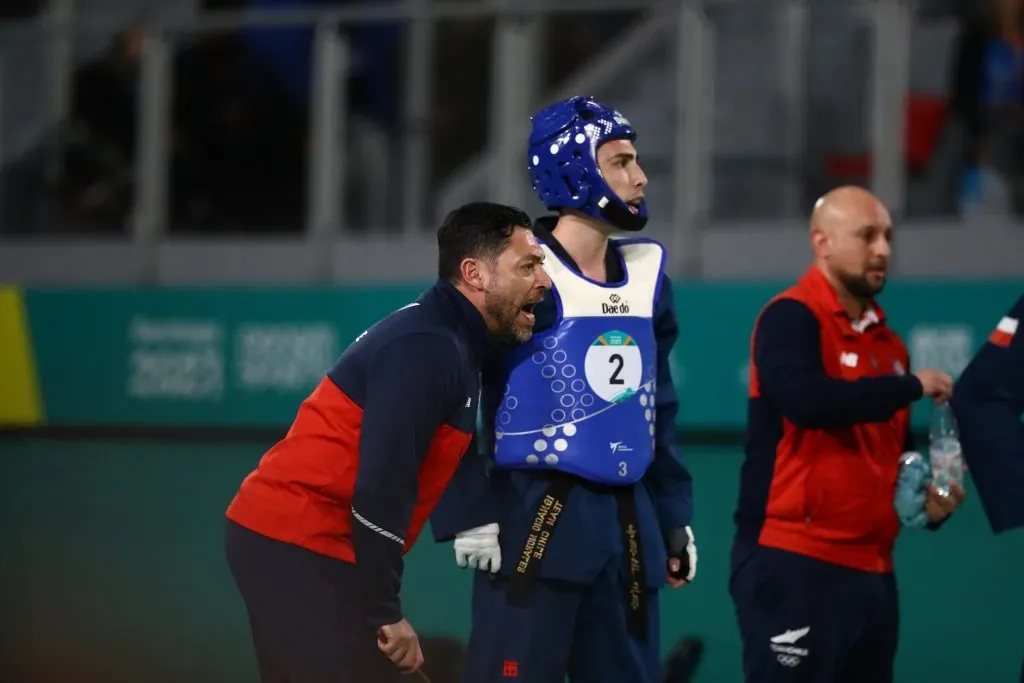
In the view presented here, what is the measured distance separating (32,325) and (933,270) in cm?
429

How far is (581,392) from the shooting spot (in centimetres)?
415

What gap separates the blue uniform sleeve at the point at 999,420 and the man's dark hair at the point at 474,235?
118 centimetres

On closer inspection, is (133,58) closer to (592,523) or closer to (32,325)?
(32,325)

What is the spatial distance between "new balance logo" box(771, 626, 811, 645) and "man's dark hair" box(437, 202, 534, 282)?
1549mm

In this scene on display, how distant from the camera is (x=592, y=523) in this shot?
4.12m

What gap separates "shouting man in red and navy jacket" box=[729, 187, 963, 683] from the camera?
15.1 feet

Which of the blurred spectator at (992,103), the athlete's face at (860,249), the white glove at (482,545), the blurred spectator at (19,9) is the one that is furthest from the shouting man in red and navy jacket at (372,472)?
the blurred spectator at (19,9)

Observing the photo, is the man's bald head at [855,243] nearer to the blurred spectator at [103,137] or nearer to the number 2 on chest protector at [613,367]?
the number 2 on chest protector at [613,367]

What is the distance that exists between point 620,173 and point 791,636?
1.47 m

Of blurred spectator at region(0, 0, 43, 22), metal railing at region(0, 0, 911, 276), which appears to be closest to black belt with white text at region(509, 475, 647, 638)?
metal railing at region(0, 0, 911, 276)

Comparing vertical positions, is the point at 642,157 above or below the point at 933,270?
above

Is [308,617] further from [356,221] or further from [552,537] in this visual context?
[356,221]

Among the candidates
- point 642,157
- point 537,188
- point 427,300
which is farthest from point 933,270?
point 427,300

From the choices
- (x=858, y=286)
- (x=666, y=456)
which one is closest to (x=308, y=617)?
(x=666, y=456)
